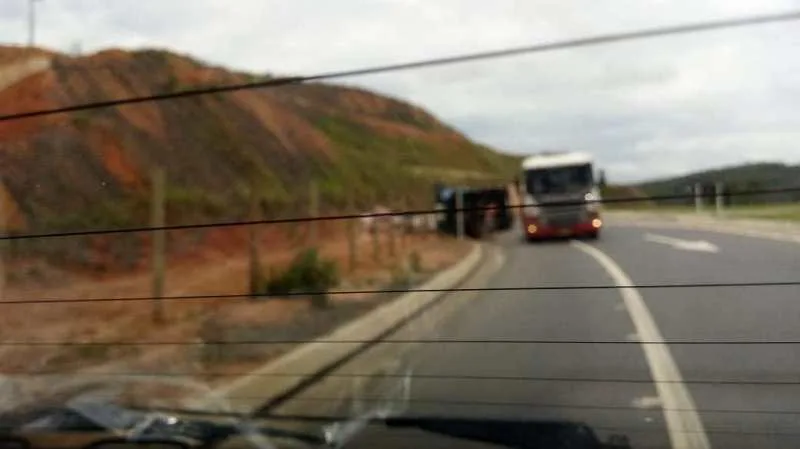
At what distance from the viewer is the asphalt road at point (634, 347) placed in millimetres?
3887

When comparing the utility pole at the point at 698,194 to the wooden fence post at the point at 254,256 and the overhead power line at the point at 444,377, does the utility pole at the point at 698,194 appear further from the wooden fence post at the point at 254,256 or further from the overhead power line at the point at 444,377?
the wooden fence post at the point at 254,256

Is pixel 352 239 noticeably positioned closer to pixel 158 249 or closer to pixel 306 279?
pixel 306 279

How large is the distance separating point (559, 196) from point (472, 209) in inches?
19.0

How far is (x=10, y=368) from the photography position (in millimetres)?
5016

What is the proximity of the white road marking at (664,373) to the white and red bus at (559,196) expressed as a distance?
10cm

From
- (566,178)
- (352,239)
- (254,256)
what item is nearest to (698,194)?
(566,178)

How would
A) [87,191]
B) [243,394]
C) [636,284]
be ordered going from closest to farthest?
[636,284] < [243,394] < [87,191]

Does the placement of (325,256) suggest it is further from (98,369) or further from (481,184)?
(98,369)

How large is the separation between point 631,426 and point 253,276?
179cm

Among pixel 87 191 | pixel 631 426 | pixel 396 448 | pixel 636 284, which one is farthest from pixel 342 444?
pixel 87 191

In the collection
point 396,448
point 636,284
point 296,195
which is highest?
point 296,195

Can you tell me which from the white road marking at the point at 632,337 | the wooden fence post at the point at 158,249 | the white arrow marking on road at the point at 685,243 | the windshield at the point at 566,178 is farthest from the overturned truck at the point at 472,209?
the wooden fence post at the point at 158,249

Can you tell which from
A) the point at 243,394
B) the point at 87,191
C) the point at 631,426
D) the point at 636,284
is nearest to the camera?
the point at 631,426

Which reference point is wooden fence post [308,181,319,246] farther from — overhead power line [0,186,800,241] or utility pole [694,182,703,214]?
utility pole [694,182,703,214]
